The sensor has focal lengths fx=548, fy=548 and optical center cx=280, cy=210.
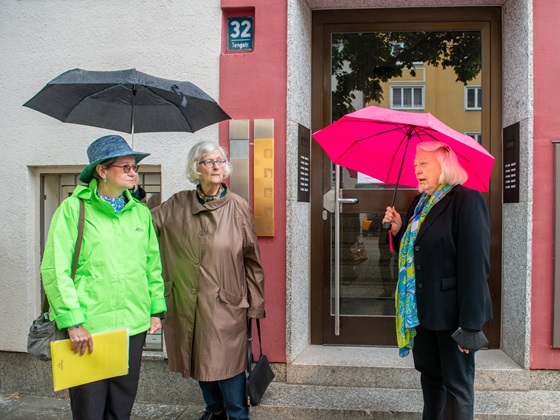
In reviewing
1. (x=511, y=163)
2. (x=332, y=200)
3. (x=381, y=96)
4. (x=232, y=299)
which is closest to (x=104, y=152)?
(x=232, y=299)

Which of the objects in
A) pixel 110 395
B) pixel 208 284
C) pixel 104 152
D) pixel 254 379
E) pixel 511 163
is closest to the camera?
pixel 104 152

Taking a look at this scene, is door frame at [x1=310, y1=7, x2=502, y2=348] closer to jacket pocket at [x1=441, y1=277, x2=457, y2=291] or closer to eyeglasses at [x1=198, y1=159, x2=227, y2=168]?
eyeglasses at [x1=198, y1=159, x2=227, y2=168]

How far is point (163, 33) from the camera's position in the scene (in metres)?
4.25

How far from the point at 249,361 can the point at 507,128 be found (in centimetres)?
265

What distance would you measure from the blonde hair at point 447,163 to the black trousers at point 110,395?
5.91ft

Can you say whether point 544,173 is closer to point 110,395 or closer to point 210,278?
point 210,278

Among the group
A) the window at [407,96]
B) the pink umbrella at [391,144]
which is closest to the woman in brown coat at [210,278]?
the pink umbrella at [391,144]

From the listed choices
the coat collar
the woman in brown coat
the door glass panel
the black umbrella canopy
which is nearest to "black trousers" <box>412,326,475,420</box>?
the coat collar

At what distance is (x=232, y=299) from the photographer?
10.8 ft

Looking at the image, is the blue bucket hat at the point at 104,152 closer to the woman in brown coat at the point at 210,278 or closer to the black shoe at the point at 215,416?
the woman in brown coat at the point at 210,278

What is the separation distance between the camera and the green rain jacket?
8.33 feet

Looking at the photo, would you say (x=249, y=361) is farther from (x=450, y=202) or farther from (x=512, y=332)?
(x=512, y=332)

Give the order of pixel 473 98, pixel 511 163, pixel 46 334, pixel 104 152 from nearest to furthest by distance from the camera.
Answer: pixel 46 334
pixel 104 152
pixel 511 163
pixel 473 98

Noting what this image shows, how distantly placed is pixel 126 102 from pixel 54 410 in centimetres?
243
